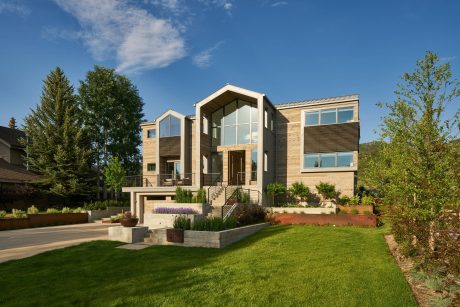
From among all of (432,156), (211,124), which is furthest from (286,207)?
(432,156)

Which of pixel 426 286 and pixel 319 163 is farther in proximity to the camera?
pixel 319 163

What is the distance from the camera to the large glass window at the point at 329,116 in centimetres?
2014

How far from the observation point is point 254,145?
2136cm

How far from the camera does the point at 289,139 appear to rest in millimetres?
22266

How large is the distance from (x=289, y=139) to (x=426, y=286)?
649 inches

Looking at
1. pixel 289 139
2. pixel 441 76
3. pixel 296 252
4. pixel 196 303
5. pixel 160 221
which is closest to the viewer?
pixel 196 303

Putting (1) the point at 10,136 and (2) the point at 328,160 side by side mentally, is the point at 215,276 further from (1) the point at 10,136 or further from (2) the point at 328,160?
(1) the point at 10,136

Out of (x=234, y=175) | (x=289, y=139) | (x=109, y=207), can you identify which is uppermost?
(x=289, y=139)

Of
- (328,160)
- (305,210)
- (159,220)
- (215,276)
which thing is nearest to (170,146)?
(159,220)

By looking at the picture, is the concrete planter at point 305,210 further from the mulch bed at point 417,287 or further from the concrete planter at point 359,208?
the mulch bed at point 417,287

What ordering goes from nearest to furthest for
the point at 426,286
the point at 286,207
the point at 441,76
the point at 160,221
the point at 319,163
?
the point at 426,286 < the point at 441,76 < the point at 160,221 < the point at 286,207 < the point at 319,163

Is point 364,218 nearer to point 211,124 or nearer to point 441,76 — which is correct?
point 441,76

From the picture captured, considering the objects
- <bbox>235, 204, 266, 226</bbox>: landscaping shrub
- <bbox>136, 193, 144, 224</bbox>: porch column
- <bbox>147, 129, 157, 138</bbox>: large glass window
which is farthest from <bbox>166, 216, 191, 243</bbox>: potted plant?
<bbox>147, 129, 157, 138</bbox>: large glass window

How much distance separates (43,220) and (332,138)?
71.9 feet
